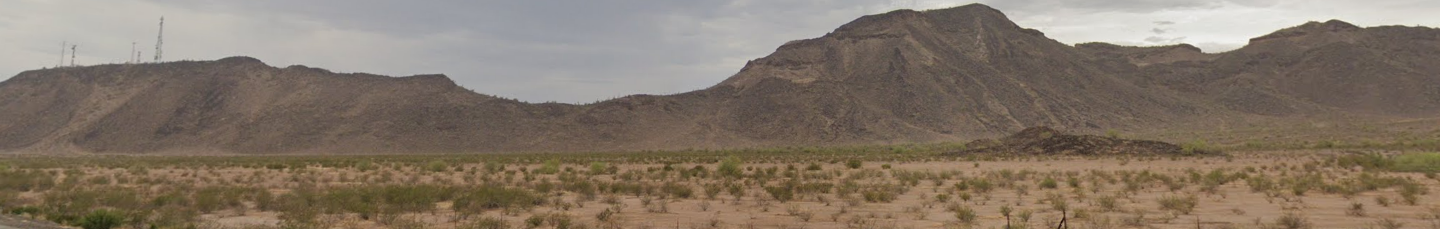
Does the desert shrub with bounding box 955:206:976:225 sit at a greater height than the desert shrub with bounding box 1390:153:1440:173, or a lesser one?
lesser

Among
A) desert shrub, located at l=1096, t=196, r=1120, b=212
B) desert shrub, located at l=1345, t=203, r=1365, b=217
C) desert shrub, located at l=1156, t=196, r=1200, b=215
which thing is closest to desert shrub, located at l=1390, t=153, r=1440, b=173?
desert shrub, located at l=1345, t=203, r=1365, b=217

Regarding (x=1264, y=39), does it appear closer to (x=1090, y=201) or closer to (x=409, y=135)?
(x=409, y=135)

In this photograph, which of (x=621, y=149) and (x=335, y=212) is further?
(x=621, y=149)

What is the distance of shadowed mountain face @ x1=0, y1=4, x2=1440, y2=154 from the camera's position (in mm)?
83062

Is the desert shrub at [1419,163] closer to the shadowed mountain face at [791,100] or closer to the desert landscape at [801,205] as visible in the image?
the desert landscape at [801,205]

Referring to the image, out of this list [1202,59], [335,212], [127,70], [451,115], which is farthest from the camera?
[1202,59]

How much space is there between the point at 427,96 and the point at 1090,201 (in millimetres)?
84542

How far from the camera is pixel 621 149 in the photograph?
267 ft

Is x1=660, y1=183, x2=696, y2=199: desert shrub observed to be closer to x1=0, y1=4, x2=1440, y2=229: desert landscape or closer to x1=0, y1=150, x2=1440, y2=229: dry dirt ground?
x1=0, y1=150, x2=1440, y2=229: dry dirt ground

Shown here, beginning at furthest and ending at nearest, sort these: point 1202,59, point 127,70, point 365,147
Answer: point 1202,59 < point 127,70 < point 365,147

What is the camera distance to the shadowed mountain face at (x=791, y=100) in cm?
8306

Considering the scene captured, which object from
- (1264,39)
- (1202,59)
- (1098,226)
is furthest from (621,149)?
(1264,39)

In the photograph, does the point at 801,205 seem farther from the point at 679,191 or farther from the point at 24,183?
the point at 24,183

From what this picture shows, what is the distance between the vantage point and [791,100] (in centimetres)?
8912
